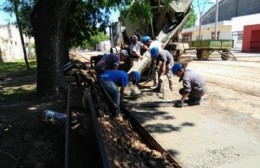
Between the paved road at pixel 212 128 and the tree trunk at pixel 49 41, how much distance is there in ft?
7.16

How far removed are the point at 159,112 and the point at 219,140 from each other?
208 centimetres

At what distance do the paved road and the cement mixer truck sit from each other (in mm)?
2104

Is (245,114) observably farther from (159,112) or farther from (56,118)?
(56,118)

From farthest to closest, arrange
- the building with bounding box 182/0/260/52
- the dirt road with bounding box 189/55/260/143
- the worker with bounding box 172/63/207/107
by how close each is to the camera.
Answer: the building with bounding box 182/0/260/52 → the worker with bounding box 172/63/207/107 → the dirt road with bounding box 189/55/260/143

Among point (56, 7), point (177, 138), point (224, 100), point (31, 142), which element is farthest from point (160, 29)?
point (31, 142)

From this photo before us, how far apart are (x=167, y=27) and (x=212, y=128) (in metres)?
5.19

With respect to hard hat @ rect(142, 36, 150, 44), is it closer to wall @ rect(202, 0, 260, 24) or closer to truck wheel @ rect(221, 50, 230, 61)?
truck wheel @ rect(221, 50, 230, 61)

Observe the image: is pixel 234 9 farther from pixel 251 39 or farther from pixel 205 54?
pixel 205 54

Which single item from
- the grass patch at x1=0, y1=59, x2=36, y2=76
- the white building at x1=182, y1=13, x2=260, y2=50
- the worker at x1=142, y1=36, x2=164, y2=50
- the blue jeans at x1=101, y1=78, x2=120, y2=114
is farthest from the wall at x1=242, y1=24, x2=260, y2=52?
the blue jeans at x1=101, y1=78, x2=120, y2=114

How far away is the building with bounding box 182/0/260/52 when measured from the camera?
3331 centimetres

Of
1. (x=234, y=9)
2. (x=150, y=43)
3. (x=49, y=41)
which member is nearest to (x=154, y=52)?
(x=150, y=43)

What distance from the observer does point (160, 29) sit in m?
10.2

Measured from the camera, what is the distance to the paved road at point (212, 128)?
14.6 ft

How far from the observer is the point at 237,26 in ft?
125
